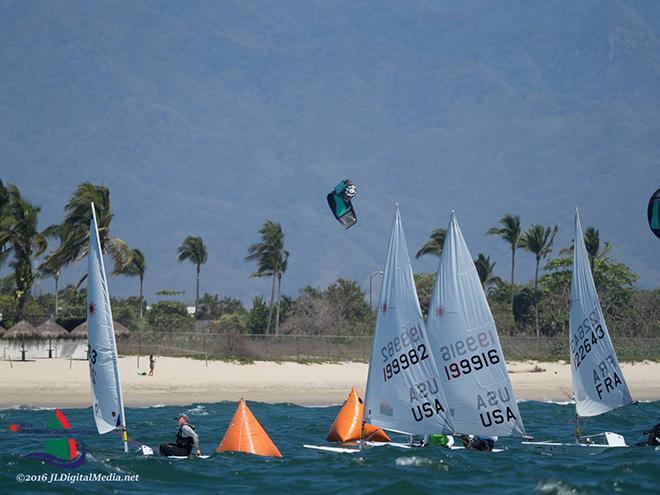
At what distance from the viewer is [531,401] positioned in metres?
41.6

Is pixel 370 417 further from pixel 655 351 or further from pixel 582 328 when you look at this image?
pixel 655 351

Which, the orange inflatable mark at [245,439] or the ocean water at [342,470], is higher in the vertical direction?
the orange inflatable mark at [245,439]

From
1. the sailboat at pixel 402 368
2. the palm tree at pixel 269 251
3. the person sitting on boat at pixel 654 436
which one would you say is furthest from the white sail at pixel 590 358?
the palm tree at pixel 269 251

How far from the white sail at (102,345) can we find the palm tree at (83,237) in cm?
3373

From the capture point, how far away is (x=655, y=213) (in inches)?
955

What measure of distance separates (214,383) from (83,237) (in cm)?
1719

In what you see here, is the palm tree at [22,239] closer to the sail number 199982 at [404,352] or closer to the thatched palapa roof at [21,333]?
the thatched palapa roof at [21,333]

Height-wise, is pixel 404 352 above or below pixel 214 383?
above

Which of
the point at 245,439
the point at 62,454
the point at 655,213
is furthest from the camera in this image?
the point at 655,213

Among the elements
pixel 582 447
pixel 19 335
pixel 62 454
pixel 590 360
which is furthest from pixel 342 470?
pixel 19 335

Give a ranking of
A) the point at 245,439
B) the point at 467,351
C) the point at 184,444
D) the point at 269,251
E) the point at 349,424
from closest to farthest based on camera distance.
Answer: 1. the point at 184,444
2. the point at 467,351
3. the point at 245,439
4. the point at 349,424
5. the point at 269,251

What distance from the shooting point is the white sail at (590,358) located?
2548cm

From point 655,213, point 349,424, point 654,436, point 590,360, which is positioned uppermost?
point 655,213

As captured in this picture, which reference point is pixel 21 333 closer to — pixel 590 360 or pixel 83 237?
pixel 83 237
